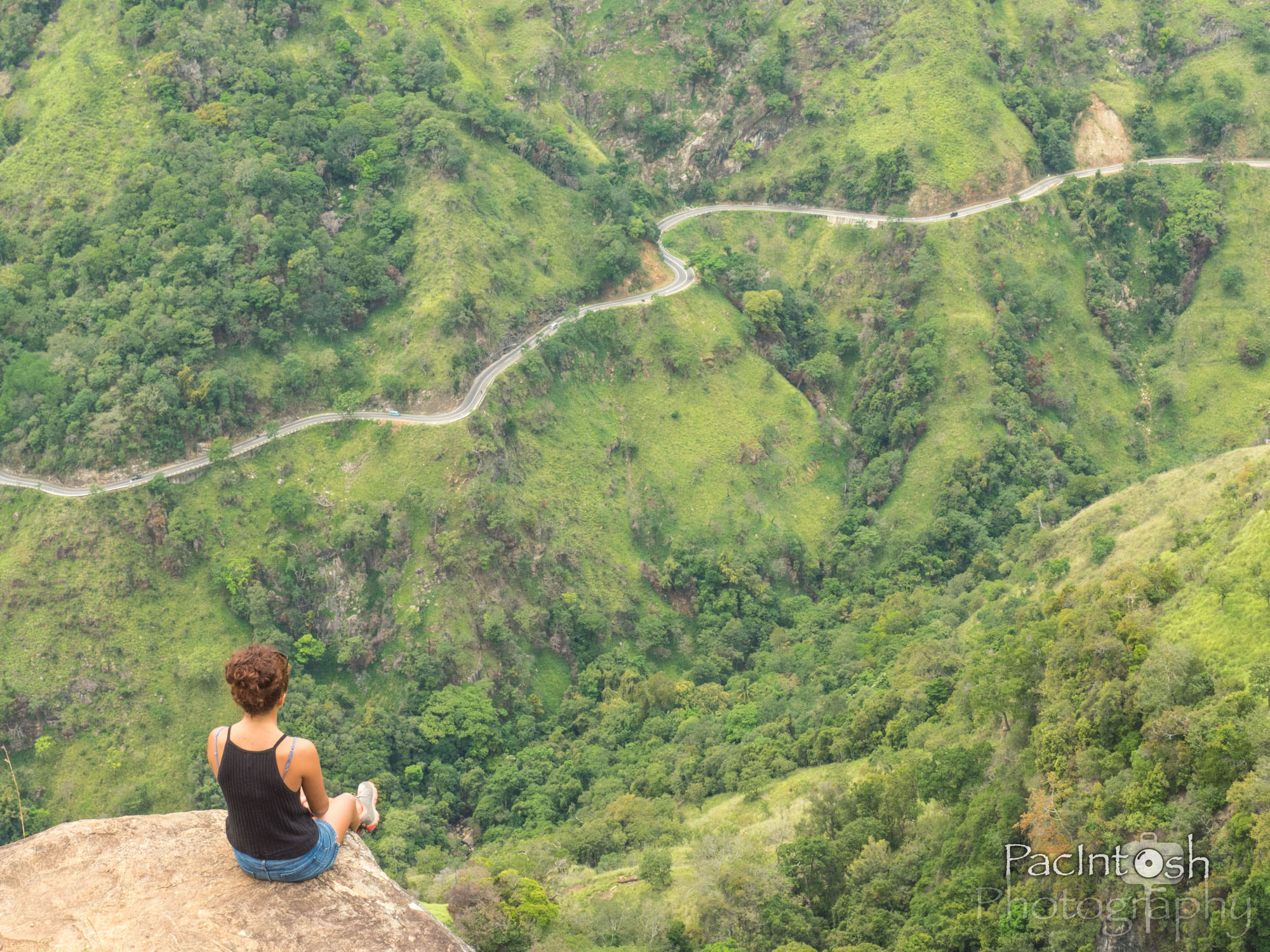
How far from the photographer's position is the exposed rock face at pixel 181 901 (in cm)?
1052

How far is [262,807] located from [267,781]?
0.27 m

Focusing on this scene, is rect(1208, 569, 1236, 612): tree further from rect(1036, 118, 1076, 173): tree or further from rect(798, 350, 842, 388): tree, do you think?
rect(1036, 118, 1076, 173): tree

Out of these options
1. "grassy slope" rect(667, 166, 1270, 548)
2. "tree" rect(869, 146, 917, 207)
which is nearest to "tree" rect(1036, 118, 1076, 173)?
"grassy slope" rect(667, 166, 1270, 548)

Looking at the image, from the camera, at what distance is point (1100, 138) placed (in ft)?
385

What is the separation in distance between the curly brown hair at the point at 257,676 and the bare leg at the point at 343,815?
5.33 feet

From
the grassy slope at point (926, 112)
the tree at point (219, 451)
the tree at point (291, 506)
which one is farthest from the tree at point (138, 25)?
the grassy slope at point (926, 112)

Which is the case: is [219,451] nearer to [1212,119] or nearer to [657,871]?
[657,871]

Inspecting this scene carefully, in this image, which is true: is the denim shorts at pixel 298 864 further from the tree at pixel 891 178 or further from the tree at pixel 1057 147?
the tree at pixel 1057 147

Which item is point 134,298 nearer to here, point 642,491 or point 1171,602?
point 642,491

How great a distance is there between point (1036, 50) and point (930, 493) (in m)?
64.6

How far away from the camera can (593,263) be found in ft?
333

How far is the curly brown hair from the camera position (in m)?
10.5

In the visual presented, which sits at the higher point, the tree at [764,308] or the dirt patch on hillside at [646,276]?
the dirt patch on hillside at [646,276]

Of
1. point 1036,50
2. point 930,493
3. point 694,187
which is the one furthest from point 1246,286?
point 694,187
